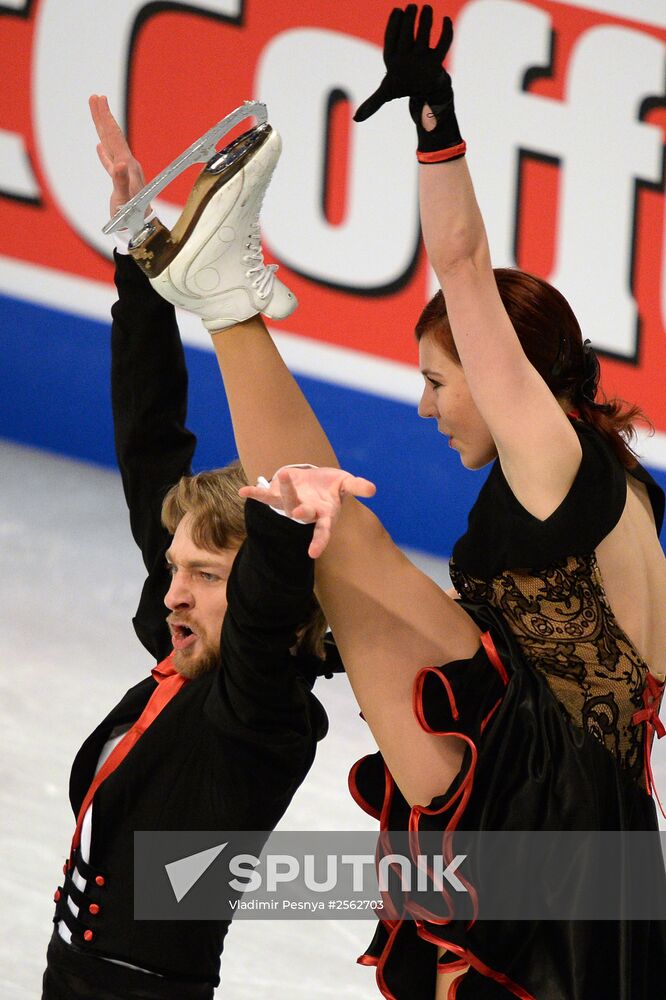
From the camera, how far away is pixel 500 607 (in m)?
2.00

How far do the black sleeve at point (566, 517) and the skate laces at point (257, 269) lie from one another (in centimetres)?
36

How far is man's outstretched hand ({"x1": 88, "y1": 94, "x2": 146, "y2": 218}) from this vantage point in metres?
2.15

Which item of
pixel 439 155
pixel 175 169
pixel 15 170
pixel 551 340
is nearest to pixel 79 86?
pixel 15 170

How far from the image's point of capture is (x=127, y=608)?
162 inches

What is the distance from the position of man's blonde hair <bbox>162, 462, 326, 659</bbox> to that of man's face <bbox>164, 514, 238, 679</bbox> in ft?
0.05

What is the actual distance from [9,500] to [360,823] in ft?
6.31

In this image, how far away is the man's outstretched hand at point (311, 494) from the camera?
1595 millimetres

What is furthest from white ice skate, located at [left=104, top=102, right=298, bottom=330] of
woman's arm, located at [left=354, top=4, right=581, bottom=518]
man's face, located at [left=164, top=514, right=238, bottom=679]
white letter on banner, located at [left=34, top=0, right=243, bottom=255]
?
white letter on banner, located at [left=34, top=0, right=243, bottom=255]

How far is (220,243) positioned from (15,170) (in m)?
3.24

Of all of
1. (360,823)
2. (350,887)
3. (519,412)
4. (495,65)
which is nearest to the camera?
(519,412)

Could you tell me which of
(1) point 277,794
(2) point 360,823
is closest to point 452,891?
(1) point 277,794

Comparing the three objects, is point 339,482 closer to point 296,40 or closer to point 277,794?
point 277,794

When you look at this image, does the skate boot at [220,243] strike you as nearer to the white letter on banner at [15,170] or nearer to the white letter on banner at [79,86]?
the white letter on banner at [79,86]
